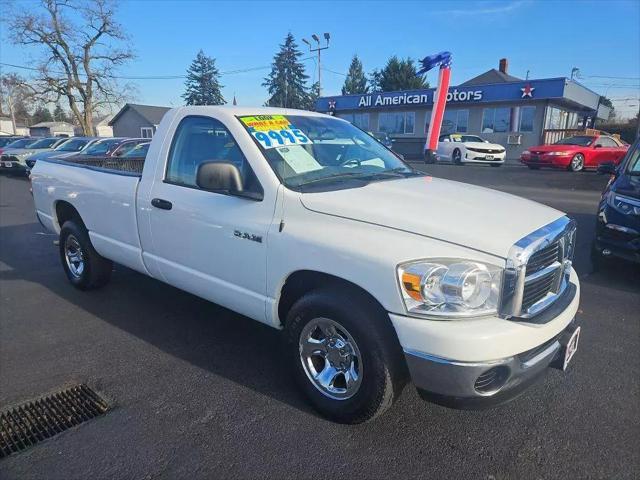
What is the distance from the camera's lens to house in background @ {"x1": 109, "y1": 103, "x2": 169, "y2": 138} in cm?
5481

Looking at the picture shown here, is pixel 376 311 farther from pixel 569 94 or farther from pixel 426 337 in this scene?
pixel 569 94

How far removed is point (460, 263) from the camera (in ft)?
7.17

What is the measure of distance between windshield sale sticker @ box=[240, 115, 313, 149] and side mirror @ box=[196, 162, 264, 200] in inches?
12.5

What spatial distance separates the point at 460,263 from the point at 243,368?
192 centimetres

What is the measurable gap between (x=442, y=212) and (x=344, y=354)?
0.98 metres

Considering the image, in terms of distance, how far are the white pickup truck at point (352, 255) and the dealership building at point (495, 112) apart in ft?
87.3

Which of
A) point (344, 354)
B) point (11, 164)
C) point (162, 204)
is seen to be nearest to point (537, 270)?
point (344, 354)

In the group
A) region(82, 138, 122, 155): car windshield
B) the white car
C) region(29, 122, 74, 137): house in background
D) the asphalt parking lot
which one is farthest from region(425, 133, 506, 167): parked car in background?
region(29, 122, 74, 137): house in background

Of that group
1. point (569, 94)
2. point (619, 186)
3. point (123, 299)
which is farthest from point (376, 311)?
point (569, 94)

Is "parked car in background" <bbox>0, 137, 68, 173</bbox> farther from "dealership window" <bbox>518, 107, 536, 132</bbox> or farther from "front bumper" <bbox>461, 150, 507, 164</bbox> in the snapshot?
"dealership window" <bbox>518, 107, 536, 132</bbox>

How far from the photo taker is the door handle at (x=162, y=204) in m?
3.46

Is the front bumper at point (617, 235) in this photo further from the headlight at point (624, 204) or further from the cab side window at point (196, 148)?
the cab side window at point (196, 148)

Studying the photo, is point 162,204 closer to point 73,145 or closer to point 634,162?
point 634,162

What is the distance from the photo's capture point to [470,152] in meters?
22.0
